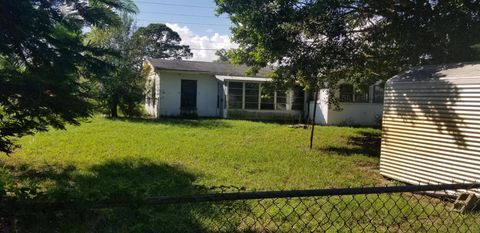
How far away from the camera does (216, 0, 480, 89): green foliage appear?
10.3 metres

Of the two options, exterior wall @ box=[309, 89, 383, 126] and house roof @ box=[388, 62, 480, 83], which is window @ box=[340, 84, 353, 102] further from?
house roof @ box=[388, 62, 480, 83]

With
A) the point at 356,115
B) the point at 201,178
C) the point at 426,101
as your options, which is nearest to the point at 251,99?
the point at 356,115

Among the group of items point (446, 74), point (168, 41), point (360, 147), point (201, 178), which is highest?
point (168, 41)

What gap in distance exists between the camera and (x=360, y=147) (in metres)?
13.6

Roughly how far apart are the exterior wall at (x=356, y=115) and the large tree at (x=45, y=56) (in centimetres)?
1775

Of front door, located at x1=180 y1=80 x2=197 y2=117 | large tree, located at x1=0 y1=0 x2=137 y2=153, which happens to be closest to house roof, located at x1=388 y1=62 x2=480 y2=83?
large tree, located at x1=0 y1=0 x2=137 y2=153

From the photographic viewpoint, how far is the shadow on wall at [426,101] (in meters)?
7.31

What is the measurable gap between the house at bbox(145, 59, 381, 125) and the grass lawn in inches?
303

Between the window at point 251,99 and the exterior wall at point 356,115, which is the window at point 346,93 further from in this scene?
the window at point 251,99

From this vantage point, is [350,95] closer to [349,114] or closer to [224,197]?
[349,114]

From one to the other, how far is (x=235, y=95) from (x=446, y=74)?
17.0 meters

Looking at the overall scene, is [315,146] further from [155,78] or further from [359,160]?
[155,78]

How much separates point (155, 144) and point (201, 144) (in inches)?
48.6

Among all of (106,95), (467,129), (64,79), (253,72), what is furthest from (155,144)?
(106,95)
